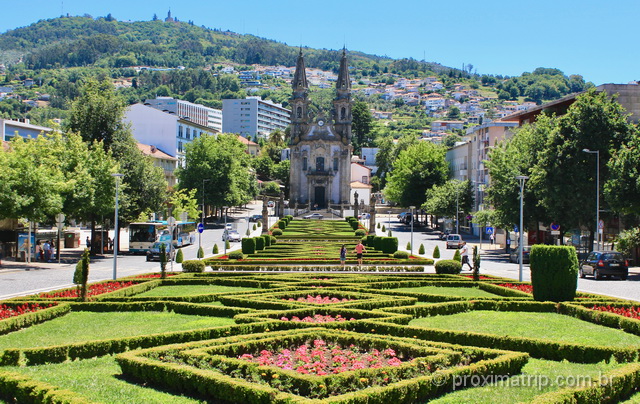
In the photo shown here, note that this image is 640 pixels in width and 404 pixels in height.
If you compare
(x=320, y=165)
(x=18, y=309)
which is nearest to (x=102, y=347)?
(x=18, y=309)

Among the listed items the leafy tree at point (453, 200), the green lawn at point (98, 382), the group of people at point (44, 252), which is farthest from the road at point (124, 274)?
the leafy tree at point (453, 200)

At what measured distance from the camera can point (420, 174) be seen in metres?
94.4

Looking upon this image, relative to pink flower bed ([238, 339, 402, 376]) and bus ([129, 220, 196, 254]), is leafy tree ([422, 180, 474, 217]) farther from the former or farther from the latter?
pink flower bed ([238, 339, 402, 376])

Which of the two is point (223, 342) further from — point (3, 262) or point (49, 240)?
point (49, 240)

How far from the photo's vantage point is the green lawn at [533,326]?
16062 millimetres

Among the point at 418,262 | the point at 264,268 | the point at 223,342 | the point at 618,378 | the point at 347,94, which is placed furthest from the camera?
the point at 347,94

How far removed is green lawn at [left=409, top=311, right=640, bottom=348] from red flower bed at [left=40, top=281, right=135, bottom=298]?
471 inches

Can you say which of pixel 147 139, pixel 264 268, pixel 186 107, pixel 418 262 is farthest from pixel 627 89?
pixel 186 107

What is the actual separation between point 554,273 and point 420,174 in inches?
2878

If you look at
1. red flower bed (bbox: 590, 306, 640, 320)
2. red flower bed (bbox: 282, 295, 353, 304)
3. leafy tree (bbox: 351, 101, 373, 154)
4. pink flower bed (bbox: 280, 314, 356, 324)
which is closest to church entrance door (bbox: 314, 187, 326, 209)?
leafy tree (bbox: 351, 101, 373, 154)

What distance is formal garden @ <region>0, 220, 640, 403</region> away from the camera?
1127 cm

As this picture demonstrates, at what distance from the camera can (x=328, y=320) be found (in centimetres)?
1806

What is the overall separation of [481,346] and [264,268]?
23033mm

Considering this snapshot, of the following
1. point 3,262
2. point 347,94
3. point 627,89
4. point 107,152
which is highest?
point 347,94
